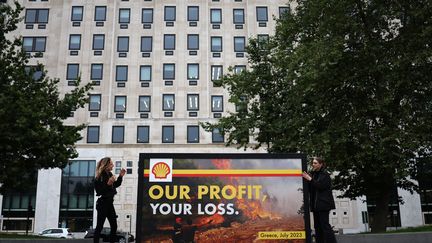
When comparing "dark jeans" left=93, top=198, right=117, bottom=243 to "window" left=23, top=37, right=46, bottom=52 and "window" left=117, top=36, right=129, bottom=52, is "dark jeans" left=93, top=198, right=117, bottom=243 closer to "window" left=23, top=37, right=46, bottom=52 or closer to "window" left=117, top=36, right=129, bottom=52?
"window" left=117, top=36, right=129, bottom=52

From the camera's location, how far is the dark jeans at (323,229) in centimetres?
788

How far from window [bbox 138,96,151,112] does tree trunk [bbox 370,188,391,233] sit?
29229 millimetres

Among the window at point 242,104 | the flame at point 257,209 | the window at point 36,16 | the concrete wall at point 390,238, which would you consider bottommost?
the concrete wall at point 390,238

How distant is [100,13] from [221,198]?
45.5 metres

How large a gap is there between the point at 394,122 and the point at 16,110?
15.3 metres

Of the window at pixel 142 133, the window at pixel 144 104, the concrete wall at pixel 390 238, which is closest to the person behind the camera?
the concrete wall at pixel 390 238

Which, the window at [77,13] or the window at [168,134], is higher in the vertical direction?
the window at [77,13]

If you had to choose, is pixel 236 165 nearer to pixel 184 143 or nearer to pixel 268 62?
pixel 268 62

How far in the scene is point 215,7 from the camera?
163 ft

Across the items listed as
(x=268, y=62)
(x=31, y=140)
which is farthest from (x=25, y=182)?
(x=268, y=62)

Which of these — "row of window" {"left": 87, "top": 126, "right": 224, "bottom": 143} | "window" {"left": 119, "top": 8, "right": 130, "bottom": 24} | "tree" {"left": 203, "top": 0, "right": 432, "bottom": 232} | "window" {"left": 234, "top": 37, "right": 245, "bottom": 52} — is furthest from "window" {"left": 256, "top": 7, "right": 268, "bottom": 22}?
"tree" {"left": 203, "top": 0, "right": 432, "bottom": 232}

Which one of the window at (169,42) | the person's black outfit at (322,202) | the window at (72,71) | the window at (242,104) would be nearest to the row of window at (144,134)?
the window at (72,71)

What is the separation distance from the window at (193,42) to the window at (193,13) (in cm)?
206

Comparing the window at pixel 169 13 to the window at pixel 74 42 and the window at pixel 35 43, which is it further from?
the window at pixel 35 43
